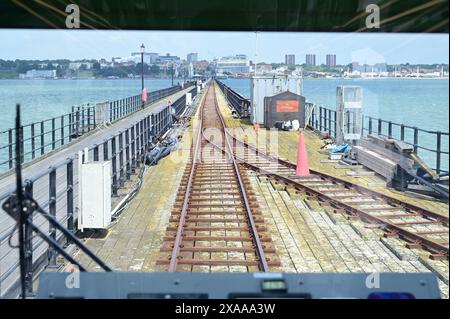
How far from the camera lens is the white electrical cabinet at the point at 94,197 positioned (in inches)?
316

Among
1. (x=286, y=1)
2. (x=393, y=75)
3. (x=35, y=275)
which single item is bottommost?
(x=35, y=275)

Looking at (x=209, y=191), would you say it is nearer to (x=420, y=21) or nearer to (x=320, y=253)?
(x=320, y=253)

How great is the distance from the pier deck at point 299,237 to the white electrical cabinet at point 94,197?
0.88 feet

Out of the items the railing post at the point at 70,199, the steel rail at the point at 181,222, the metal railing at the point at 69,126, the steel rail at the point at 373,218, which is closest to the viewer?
the steel rail at the point at 181,222

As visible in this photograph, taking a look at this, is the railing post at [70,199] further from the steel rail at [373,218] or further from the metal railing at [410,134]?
the steel rail at [373,218]

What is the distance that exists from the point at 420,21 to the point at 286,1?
68.5 inches

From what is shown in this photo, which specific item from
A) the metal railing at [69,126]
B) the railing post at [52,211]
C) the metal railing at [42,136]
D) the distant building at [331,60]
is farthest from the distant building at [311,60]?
the metal railing at [69,126]

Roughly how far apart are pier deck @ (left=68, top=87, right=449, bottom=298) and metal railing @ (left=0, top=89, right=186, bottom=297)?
53cm

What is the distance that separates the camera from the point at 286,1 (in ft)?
18.2

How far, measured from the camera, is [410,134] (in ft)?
49.6

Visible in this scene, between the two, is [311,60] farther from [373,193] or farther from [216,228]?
[373,193]

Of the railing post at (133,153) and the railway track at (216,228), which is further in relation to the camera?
the railing post at (133,153)

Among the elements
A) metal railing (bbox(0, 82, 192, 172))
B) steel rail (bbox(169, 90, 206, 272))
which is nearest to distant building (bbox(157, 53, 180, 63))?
steel rail (bbox(169, 90, 206, 272))
